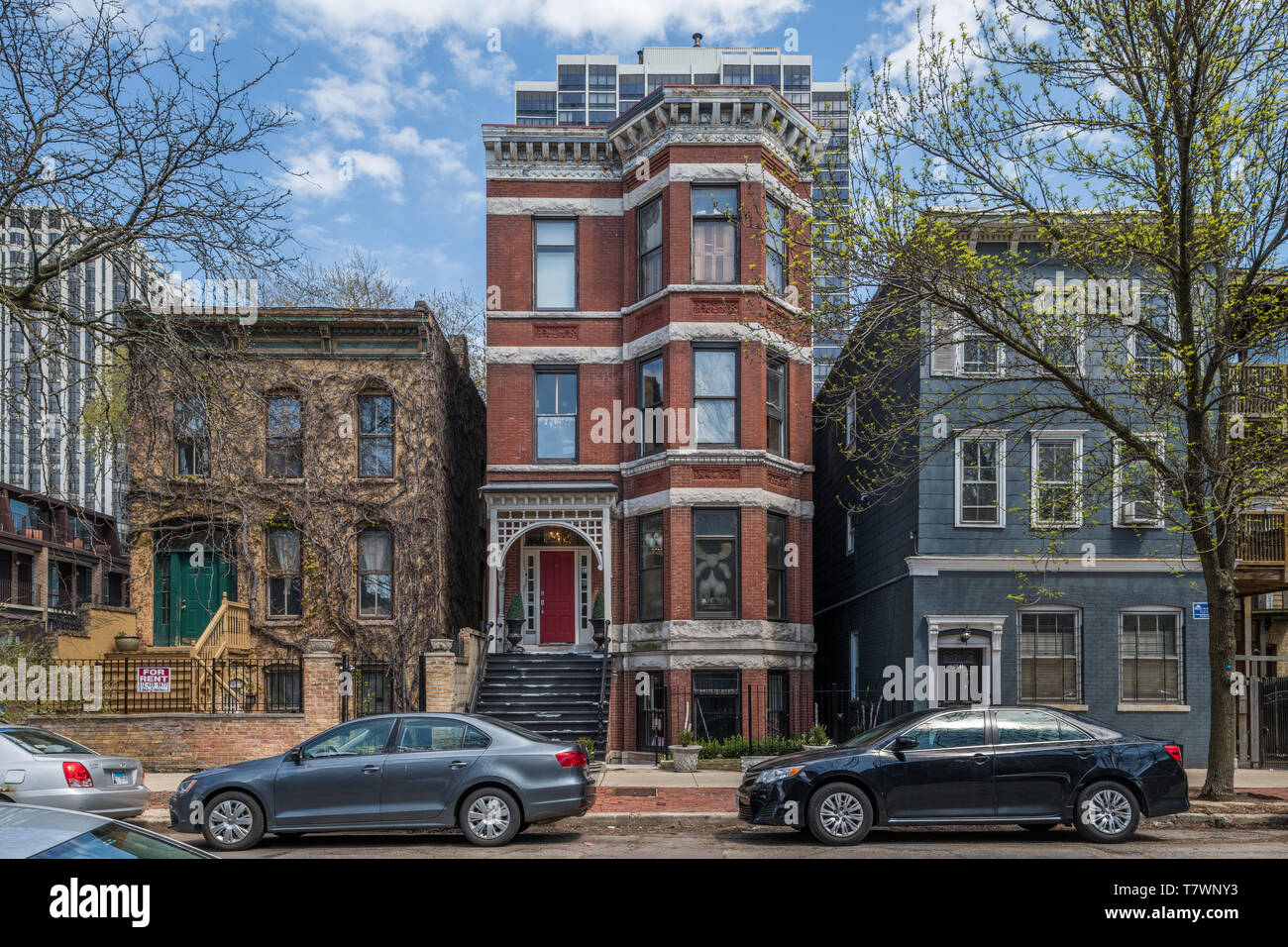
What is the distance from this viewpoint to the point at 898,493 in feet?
76.4

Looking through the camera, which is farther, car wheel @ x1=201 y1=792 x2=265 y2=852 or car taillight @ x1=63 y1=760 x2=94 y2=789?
car taillight @ x1=63 y1=760 x2=94 y2=789

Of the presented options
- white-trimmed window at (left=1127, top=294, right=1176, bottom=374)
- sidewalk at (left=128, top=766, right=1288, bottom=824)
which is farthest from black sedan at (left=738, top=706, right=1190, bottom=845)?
white-trimmed window at (left=1127, top=294, right=1176, bottom=374)

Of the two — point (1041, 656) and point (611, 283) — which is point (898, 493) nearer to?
point (1041, 656)

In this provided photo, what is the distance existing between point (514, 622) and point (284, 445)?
6.55m

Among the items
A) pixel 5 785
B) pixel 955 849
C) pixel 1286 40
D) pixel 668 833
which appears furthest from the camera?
pixel 1286 40

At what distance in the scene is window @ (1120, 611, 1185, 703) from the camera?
22.0 metres

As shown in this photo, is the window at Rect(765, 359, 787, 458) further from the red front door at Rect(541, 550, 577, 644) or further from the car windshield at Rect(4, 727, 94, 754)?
the car windshield at Rect(4, 727, 94, 754)

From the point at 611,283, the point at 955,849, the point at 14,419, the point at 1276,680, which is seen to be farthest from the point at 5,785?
the point at 1276,680

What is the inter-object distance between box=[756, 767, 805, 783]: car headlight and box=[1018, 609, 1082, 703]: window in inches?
437

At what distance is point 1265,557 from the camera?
A: 23781 millimetres

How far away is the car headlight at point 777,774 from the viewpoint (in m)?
12.2

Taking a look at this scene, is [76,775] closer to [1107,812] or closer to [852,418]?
[1107,812]

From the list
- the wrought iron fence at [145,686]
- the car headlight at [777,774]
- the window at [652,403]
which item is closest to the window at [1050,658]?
the window at [652,403]

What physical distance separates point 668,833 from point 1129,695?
Result: 488 inches
